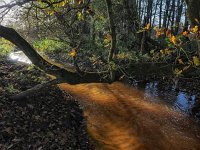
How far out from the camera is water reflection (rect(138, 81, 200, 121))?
13.5 metres

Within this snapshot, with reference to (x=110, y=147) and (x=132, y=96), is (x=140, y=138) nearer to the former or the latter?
(x=110, y=147)

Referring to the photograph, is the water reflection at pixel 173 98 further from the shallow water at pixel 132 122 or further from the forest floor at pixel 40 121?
the forest floor at pixel 40 121

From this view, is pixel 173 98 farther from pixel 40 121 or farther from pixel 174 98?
pixel 40 121

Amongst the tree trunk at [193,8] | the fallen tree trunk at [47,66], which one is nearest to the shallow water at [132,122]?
the fallen tree trunk at [47,66]

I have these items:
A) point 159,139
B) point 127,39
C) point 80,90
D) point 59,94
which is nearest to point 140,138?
point 159,139

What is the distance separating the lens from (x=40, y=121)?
909 centimetres

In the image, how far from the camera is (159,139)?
33.9 ft

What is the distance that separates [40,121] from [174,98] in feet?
25.7

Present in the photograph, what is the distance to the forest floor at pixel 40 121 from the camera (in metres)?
7.83

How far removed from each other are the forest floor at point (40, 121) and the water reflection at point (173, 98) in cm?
465

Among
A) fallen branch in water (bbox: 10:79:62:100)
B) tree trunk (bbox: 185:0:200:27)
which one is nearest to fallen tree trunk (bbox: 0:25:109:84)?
fallen branch in water (bbox: 10:79:62:100)

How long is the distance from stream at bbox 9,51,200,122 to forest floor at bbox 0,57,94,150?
4.62m

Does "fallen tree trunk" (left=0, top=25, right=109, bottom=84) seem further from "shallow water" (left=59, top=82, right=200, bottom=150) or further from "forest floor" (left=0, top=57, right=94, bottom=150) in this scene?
"shallow water" (left=59, top=82, right=200, bottom=150)

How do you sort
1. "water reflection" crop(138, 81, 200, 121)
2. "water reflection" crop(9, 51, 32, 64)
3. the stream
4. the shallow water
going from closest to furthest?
1. the shallow water
2. the stream
3. "water reflection" crop(138, 81, 200, 121)
4. "water reflection" crop(9, 51, 32, 64)
